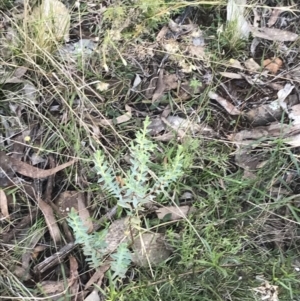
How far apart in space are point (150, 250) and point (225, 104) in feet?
2.09

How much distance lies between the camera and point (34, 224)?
198cm

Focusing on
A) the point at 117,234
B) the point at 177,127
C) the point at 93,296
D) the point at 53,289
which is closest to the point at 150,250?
the point at 117,234

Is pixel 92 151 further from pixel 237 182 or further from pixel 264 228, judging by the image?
pixel 264 228

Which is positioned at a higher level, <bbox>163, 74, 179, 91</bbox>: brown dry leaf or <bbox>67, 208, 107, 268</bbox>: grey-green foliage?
<bbox>163, 74, 179, 91</bbox>: brown dry leaf

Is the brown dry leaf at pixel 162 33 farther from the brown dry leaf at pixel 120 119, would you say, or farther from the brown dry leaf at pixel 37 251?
the brown dry leaf at pixel 37 251

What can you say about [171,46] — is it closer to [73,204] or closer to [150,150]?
[150,150]

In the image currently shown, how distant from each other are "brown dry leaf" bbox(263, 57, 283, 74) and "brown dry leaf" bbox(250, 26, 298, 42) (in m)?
0.09

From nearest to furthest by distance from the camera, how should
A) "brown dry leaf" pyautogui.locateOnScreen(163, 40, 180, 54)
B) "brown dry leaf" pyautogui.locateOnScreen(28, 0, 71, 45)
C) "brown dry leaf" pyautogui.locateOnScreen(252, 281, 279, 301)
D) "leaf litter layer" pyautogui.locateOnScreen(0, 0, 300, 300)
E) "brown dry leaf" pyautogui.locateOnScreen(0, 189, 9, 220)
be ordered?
"brown dry leaf" pyautogui.locateOnScreen(252, 281, 279, 301) < "leaf litter layer" pyautogui.locateOnScreen(0, 0, 300, 300) < "brown dry leaf" pyautogui.locateOnScreen(0, 189, 9, 220) < "brown dry leaf" pyautogui.locateOnScreen(28, 0, 71, 45) < "brown dry leaf" pyautogui.locateOnScreen(163, 40, 180, 54)

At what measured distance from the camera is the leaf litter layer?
1872mm

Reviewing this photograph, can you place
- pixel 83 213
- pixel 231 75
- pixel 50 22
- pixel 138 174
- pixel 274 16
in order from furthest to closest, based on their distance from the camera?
pixel 274 16 < pixel 231 75 < pixel 50 22 < pixel 83 213 < pixel 138 174

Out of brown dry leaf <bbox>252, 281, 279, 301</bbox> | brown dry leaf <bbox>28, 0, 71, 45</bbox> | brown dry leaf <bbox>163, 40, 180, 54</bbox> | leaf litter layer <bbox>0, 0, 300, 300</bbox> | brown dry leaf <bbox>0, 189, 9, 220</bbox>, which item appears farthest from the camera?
brown dry leaf <bbox>163, 40, 180, 54</bbox>

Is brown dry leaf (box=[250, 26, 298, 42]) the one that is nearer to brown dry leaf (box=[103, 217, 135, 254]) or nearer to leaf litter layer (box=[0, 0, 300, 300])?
leaf litter layer (box=[0, 0, 300, 300])

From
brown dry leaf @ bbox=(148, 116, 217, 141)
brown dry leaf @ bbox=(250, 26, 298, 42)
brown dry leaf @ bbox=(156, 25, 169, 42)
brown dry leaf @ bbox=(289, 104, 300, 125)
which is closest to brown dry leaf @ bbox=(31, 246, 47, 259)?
brown dry leaf @ bbox=(148, 116, 217, 141)

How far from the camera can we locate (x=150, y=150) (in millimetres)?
1966
